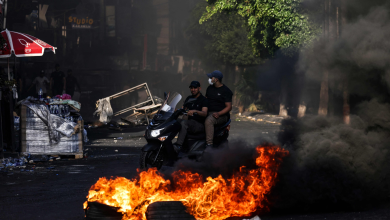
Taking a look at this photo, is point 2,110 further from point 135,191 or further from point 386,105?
point 386,105

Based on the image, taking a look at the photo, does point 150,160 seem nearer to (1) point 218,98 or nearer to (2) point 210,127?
(2) point 210,127

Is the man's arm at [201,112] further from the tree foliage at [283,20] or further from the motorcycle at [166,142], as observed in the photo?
the tree foliage at [283,20]

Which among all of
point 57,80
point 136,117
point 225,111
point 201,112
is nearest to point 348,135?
point 225,111

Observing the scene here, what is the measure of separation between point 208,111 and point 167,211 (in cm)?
314

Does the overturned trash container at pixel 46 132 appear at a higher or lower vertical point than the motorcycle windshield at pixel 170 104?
lower

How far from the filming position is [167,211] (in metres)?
4.57

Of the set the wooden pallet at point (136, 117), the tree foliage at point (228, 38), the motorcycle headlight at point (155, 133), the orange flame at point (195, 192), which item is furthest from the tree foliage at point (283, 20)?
the orange flame at point (195, 192)

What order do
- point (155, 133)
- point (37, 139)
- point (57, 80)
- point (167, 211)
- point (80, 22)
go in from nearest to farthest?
1. point (167, 211)
2. point (155, 133)
3. point (37, 139)
4. point (57, 80)
5. point (80, 22)

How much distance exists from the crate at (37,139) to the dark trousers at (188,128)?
3492 mm

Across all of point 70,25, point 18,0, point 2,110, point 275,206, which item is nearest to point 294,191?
point 275,206

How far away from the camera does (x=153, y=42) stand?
4441cm

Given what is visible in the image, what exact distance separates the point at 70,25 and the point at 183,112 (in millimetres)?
28981

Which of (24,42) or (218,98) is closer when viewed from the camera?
(218,98)

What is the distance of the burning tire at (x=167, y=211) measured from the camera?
14.9ft
